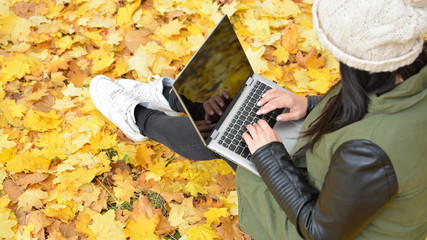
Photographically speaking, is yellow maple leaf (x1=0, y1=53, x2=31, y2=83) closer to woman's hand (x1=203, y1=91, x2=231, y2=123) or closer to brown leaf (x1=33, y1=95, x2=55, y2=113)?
brown leaf (x1=33, y1=95, x2=55, y2=113)

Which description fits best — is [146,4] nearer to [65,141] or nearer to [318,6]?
[65,141]

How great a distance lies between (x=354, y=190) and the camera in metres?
1.02

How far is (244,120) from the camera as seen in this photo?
1.70 m

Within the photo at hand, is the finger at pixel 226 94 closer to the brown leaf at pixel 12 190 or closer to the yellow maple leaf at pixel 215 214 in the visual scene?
the yellow maple leaf at pixel 215 214

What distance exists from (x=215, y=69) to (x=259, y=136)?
1.24ft

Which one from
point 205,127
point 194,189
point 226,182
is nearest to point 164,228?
point 194,189

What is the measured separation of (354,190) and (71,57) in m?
2.23

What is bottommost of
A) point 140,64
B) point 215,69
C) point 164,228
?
point 164,228

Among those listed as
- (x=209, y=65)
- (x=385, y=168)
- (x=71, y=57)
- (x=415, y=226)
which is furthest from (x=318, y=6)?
(x=71, y=57)

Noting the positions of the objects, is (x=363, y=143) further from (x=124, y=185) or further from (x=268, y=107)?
(x=124, y=185)

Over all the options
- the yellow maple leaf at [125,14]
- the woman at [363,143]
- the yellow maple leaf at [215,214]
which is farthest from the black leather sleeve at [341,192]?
the yellow maple leaf at [125,14]

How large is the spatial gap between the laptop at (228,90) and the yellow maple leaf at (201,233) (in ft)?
1.67

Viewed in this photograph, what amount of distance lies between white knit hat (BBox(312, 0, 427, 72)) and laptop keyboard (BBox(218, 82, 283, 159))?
2.32 feet

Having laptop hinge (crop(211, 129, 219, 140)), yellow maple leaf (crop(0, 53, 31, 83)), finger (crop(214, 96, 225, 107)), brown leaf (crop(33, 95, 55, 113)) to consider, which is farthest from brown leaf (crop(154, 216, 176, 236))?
yellow maple leaf (crop(0, 53, 31, 83))
